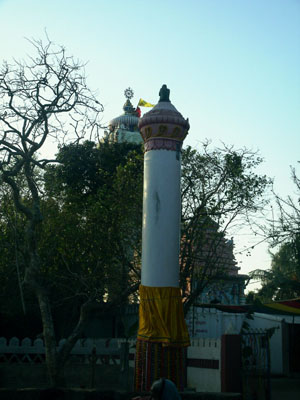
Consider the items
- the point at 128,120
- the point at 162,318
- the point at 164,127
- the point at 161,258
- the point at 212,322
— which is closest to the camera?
the point at 162,318

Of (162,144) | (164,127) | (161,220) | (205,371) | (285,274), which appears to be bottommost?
(205,371)

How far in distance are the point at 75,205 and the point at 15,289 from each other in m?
6.03

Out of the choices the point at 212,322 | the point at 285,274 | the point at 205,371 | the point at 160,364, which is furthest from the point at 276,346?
the point at 160,364

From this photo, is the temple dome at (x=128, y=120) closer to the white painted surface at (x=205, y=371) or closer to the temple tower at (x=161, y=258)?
the temple tower at (x=161, y=258)

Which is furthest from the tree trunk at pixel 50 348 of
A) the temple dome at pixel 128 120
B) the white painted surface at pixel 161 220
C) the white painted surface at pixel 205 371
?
the temple dome at pixel 128 120

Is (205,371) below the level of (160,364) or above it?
below

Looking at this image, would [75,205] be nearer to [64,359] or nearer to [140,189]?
[140,189]

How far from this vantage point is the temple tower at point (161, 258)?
13.3 metres

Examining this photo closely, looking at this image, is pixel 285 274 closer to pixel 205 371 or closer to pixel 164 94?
pixel 205 371

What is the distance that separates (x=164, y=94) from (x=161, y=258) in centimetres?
548

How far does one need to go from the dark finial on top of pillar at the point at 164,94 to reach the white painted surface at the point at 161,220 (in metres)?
2.03

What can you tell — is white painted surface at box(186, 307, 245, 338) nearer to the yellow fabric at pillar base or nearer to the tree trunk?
the tree trunk

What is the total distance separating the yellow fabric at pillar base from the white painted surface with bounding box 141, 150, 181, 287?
0.29m

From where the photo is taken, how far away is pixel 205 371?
15.8 metres
